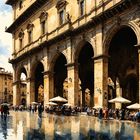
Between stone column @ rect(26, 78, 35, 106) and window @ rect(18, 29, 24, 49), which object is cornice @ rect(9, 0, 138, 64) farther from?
window @ rect(18, 29, 24, 49)

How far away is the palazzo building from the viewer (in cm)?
3212

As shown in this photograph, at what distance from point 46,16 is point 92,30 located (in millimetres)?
11447

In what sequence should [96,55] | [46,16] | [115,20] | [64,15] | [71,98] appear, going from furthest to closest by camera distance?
[46,16]
[64,15]
[71,98]
[96,55]
[115,20]

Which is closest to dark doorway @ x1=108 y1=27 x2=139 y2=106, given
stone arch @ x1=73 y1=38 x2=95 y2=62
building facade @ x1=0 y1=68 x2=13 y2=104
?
stone arch @ x1=73 y1=38 x2=95 y2=62

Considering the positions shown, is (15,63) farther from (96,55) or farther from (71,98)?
(96,55)

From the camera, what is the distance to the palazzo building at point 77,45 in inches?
1265

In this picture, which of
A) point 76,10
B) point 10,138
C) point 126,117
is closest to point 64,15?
point 76,10

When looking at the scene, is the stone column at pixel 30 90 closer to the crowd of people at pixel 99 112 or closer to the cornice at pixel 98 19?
the cornice at pixel 98 19

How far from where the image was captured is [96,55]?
109 ft

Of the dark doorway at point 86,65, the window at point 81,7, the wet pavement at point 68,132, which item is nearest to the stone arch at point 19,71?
the dark doorway at point 86,65

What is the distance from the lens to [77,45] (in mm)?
36531

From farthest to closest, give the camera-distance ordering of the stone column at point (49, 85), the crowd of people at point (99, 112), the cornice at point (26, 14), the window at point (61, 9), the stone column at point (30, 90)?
the stone column at point (30, 90), the cornice at point (26, 14), the stone column at point (49, 85), the window at point (61, 9), the crowd of people at point (99, 112)

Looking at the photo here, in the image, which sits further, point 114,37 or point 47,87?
point 47,87

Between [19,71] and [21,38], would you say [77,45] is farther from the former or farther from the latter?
[19,71]
